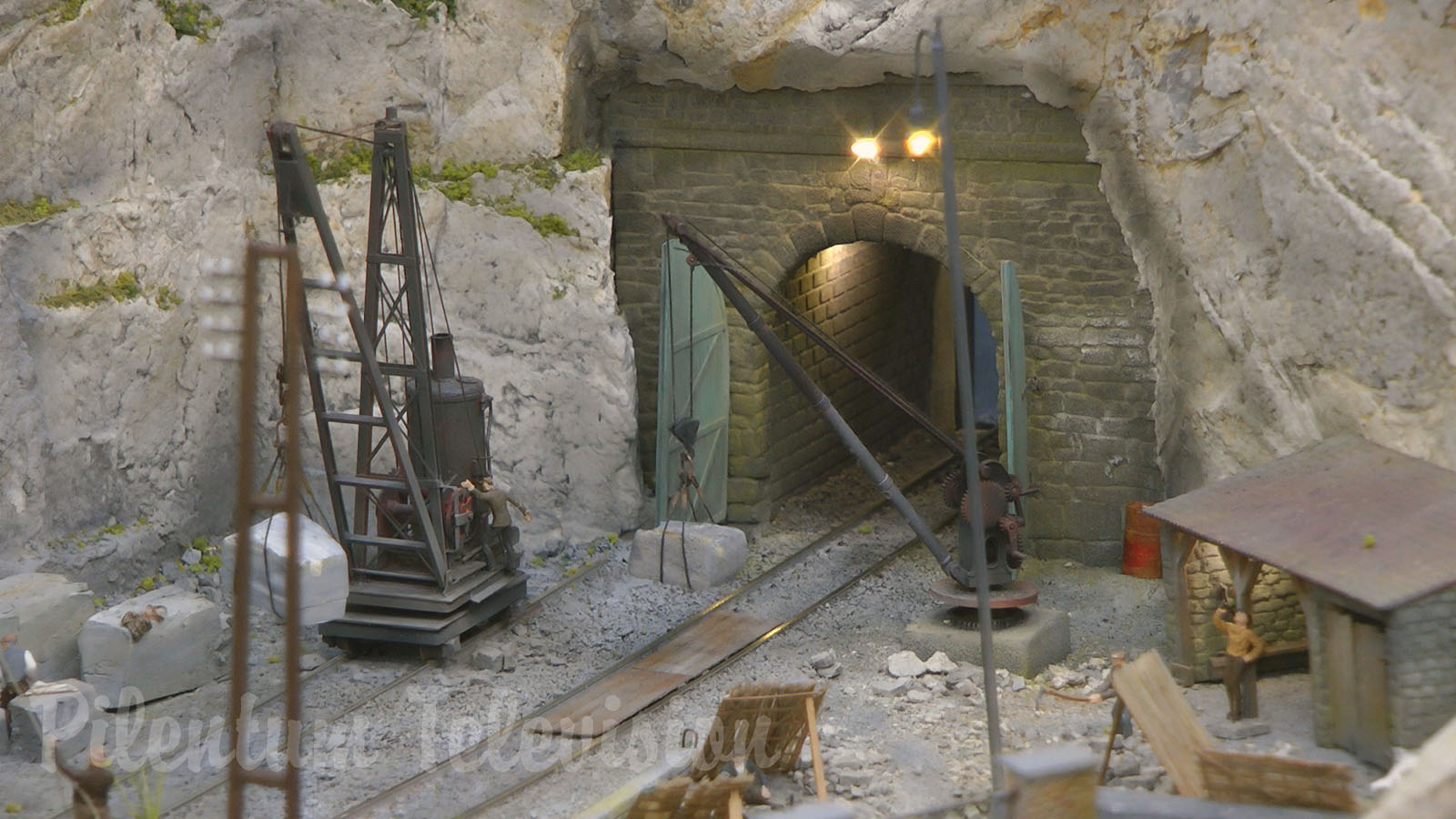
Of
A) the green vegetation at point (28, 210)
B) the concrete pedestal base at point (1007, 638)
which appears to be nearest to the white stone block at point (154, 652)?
the green vegetation at point (28, 210)

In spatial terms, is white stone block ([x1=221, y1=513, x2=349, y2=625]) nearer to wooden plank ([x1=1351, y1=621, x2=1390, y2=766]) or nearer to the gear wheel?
the gear wheel

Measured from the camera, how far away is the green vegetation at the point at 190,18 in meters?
13.1

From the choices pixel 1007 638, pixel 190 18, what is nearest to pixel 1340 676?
pixel 1007 638

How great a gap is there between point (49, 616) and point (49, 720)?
3.59 ft

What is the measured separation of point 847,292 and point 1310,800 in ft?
28.7

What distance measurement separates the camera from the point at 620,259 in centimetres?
1463

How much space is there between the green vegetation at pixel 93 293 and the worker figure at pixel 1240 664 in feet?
29.2

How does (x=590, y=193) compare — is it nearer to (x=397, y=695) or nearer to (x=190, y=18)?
(x=190, y=18)

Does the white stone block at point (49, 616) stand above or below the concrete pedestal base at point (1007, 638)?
above

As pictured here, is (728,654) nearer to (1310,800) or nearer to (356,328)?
(356,328)

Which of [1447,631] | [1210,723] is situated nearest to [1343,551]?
[1447,631]

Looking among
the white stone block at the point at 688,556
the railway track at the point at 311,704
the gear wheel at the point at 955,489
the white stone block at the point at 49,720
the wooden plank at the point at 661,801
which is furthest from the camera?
the white stone block at the point at 688,556

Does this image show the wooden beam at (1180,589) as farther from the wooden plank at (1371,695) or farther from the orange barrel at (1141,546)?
the orange barrel at (1141,546)

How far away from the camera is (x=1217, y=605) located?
36.4ft
